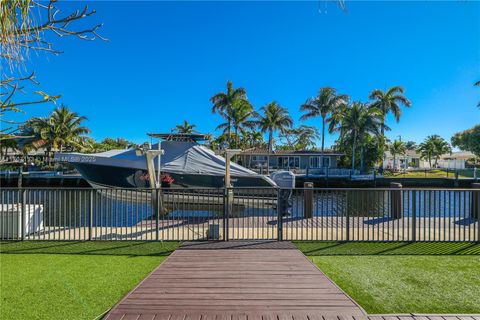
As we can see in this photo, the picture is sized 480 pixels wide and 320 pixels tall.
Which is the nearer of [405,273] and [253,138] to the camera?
[405,273]

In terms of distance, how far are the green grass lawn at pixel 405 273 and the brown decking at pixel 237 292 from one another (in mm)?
445

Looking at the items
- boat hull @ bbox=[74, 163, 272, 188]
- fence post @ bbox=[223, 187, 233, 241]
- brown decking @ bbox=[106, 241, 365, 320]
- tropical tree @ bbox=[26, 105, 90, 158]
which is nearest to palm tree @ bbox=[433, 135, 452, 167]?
boat hull @ bbox=[74, 163, 272, 188]

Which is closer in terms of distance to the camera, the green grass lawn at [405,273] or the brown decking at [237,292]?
the brown decking at [237,292]

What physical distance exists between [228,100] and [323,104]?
12574mm

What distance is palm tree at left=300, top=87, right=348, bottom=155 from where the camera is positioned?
39.1m

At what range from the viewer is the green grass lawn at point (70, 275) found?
10.9 feet

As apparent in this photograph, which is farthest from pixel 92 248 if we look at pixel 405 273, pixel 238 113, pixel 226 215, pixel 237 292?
pixel 238 113

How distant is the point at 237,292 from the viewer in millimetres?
3480

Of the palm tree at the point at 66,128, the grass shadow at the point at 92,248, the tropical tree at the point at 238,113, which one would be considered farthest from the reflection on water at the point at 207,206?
the palm tree at the point at 66,128

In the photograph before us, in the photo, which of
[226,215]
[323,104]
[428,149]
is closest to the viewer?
[226,215]

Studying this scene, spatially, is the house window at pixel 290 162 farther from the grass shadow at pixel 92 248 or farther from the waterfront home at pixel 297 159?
the grass shadow at pixel 92 248

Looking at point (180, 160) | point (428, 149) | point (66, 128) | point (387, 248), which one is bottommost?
point (387, 248)

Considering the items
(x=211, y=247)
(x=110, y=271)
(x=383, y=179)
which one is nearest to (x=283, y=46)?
(x=211, y=247)

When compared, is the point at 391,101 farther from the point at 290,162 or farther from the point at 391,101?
the point at 290,162
